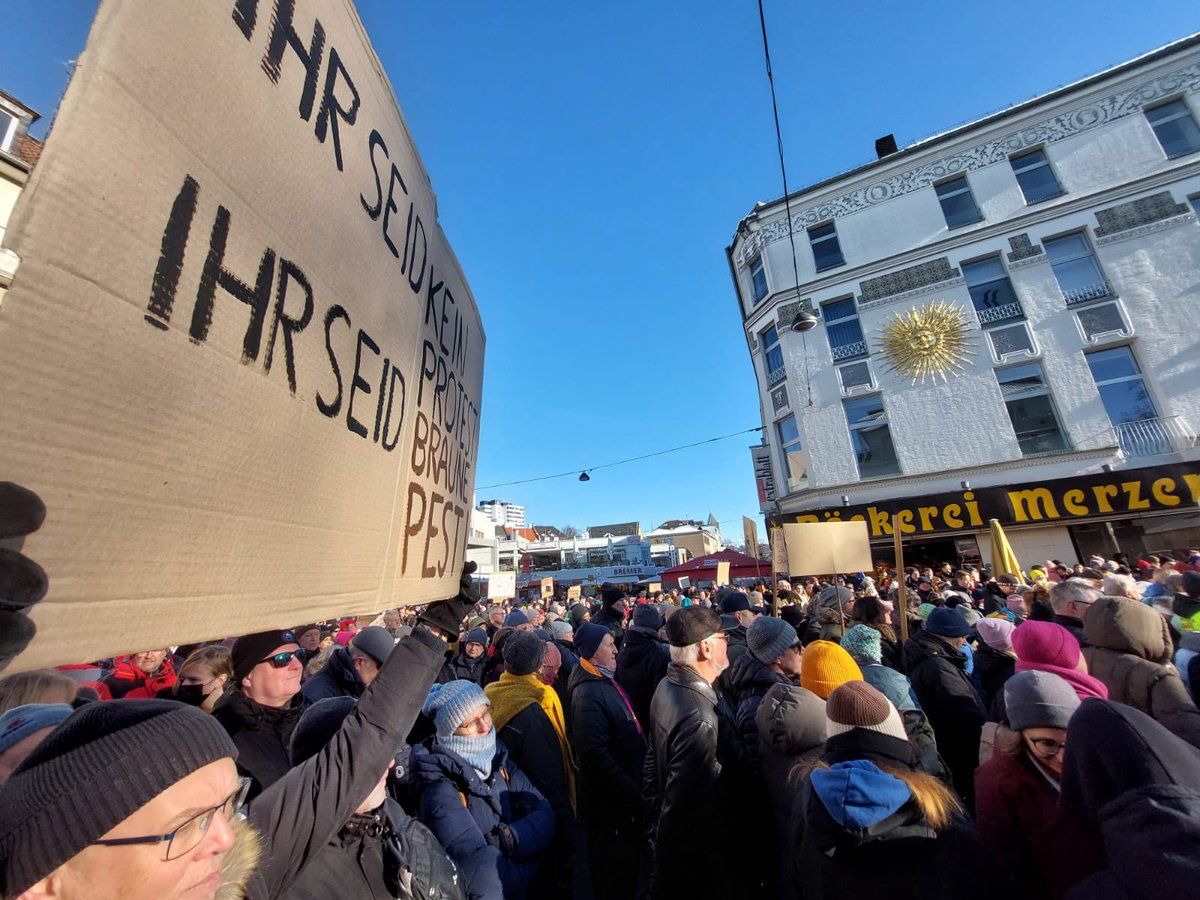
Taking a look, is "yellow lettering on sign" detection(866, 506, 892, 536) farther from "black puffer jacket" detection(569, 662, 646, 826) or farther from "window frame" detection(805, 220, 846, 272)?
"black puffer jacket" detection(569, 662, 646, 826)

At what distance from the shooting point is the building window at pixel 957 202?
1446 cm

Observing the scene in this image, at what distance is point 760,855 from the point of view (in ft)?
8.61

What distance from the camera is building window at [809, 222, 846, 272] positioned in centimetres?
1588

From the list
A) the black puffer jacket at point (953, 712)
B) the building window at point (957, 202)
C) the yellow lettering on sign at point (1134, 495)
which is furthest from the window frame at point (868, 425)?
the black puffer jacket at point (953, 712)

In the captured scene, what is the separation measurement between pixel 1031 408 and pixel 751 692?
1427 centimetres

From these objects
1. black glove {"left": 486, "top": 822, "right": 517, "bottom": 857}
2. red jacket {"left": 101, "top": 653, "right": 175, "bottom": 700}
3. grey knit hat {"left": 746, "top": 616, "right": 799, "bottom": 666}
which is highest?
grey knit hat {"left": 746, "top": 616, "right": 799, "bottom": 666}

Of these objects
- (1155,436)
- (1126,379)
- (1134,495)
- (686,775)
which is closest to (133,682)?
(686,775)

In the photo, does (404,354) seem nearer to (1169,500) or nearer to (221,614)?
(221,614)

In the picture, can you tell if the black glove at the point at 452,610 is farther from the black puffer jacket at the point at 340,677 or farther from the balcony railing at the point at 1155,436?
the balcony railing at the point at 1155,436

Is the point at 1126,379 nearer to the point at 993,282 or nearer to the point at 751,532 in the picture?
the point at 993,282

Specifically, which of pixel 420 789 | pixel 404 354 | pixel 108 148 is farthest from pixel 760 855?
pixel 108 148

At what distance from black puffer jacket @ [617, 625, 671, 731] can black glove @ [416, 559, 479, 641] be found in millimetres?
2743

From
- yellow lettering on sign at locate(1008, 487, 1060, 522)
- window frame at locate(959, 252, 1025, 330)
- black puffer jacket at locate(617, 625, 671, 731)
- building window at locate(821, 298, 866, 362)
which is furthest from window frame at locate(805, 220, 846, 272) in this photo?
black puffer jacket at locate(617, 625, 671, 731)

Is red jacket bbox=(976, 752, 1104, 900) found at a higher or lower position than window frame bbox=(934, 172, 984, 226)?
lower
